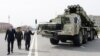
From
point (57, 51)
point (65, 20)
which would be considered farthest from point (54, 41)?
point (57, 51)

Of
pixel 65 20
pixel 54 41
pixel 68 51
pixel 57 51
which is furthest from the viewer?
pixel 54 41

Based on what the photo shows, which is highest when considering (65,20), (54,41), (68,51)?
(65,20)

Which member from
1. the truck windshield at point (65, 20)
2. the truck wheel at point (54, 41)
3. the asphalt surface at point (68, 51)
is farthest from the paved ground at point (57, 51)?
the truck wheel at point (54, 41)

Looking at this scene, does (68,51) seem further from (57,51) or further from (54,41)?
(54,41)

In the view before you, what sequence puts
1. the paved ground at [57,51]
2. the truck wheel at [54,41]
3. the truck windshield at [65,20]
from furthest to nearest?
1. the truck wheel at [54,41]
2. the truck windshield at [65,20]
3. the paved ground at [57,51]

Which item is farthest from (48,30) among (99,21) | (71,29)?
(99,21)

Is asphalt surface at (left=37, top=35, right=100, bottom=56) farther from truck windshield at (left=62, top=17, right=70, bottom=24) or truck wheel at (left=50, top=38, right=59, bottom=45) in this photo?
truck wheel at (left=50, top=38, right=59, bottom=45)

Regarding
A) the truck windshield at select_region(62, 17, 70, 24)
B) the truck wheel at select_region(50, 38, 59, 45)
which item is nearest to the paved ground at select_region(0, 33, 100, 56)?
the truck windshield at select_region(62, 17, 70, 24)

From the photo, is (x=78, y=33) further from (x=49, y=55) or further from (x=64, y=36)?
(x=49, y=55)

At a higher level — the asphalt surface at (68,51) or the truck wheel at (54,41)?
the truck wheel at (54,41)

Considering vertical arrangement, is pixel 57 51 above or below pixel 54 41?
below

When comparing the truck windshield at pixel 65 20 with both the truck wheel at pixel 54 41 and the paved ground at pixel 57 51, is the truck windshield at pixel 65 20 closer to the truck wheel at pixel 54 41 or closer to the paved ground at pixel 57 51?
the paved ground at pixel 57 51

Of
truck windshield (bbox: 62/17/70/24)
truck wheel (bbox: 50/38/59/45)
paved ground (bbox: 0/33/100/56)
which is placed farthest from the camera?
truck wheel (bbox: 50/38/59/45)

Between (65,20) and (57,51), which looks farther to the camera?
(65,20)
